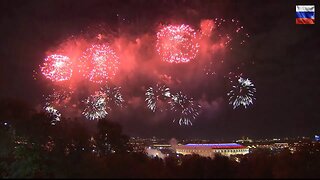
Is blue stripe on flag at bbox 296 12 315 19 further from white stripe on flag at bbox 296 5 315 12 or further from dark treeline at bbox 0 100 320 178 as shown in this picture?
dark treeline at bbox 0 100 320 178

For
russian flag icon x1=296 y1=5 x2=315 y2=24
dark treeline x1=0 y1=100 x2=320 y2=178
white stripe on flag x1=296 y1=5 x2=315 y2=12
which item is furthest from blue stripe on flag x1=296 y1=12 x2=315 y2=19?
dark treeline x1=0 y1=100 x2=320 y2=178

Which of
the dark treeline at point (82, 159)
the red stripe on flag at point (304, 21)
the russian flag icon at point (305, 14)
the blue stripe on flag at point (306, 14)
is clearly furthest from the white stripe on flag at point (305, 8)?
the dark treeline at point (82, 159)

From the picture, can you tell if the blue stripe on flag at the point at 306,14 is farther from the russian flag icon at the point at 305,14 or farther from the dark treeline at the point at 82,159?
the dark treeline at the point at 82,159

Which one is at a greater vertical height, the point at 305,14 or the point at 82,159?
the point at 305,14

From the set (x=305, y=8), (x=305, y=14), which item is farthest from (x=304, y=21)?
(x=305, y=8)

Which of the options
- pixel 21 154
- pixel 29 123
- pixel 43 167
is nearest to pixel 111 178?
pixel 43 167

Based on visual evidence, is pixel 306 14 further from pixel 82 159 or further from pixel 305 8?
pixel 82 159
